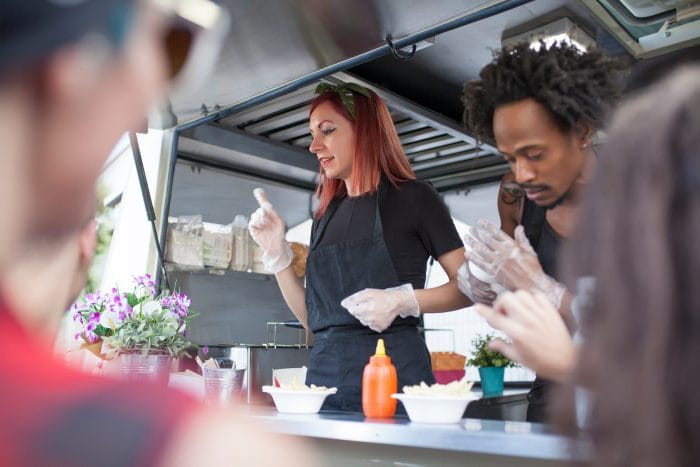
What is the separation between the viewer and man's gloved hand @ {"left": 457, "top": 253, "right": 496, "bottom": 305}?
1917 millimetres

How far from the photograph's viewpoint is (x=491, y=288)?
6.21ft

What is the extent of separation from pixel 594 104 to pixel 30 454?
1.71 meters

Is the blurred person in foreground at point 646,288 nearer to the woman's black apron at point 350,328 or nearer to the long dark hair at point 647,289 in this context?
the long dark hair at point 647,289

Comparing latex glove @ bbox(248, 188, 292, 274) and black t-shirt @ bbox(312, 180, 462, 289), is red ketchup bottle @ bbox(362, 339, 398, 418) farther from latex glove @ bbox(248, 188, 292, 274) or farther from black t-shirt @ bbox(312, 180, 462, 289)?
latex glove @ bbox(248, 188, 292, 274)

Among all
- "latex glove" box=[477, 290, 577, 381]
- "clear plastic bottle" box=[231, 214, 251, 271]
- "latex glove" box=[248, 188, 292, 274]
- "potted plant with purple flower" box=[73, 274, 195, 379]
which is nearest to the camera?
"latex glove" box=[477, 290, 577, 381]

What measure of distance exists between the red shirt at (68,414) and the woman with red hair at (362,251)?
69.8 inches

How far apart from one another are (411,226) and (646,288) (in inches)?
69.3

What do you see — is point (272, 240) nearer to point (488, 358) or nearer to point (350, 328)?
point (350, 328)

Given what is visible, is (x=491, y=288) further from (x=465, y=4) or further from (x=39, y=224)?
(x=39, y=224)

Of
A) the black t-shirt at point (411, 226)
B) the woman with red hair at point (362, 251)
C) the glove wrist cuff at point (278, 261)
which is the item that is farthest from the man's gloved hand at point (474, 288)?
the glove wrist cuff at point (278, 261)

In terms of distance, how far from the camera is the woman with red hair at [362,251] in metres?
2.23

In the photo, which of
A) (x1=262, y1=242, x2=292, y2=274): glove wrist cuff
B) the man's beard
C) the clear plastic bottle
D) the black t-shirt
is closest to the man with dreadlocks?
the man's beard

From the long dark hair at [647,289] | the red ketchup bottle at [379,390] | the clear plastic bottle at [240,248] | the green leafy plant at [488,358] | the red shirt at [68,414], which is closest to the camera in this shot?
the red shirt at [68,414]

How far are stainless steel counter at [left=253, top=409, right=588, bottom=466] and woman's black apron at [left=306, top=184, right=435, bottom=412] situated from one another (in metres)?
0.45
